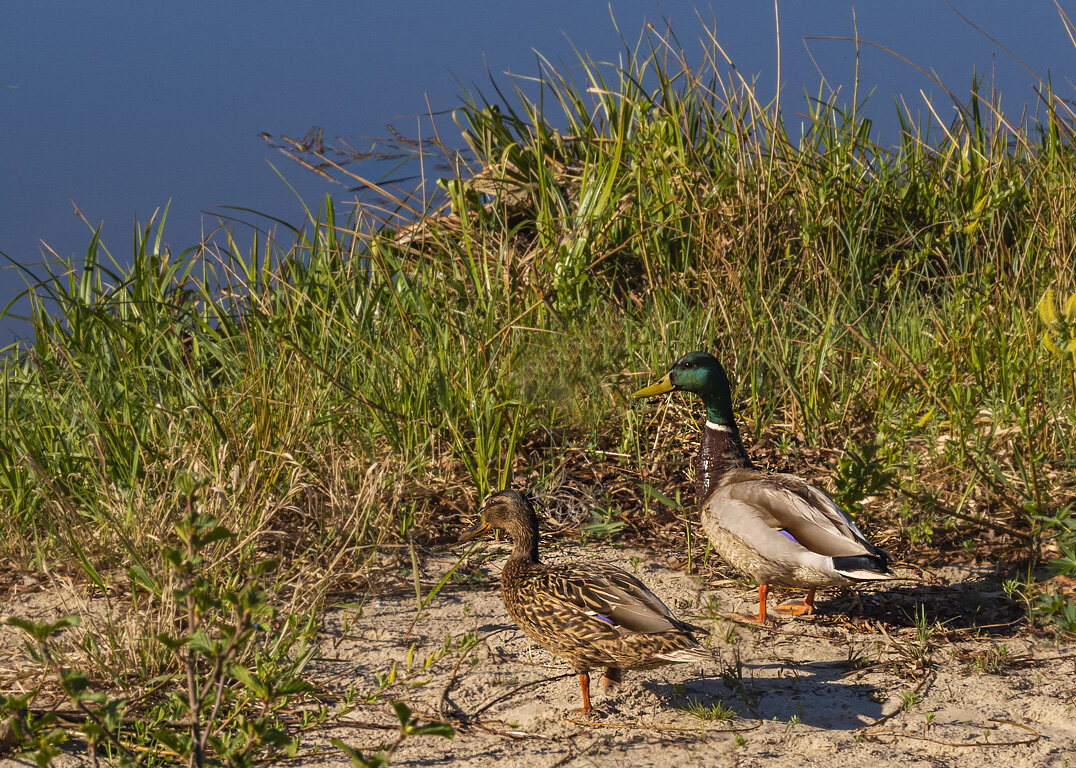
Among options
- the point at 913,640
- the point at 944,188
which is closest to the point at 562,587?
the point at 913,640

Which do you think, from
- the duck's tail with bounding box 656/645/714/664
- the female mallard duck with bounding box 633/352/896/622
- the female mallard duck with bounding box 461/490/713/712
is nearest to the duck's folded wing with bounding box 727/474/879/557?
the female mallard duck with bounding box 633/352/896/622

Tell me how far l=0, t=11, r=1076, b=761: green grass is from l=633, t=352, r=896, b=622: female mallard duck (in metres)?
0.40

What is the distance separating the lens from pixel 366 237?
6301 millimetres

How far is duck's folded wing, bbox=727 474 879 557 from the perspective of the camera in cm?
384

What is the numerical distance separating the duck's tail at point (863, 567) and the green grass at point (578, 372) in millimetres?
477

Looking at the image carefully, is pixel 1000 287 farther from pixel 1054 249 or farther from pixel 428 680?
pixel 428 680

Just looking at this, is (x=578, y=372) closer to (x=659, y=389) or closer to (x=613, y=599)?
(x=659, y=389)

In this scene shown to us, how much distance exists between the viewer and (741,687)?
3.53 metres

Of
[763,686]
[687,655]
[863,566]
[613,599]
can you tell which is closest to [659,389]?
[863,566]

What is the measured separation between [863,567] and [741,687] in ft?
2.28

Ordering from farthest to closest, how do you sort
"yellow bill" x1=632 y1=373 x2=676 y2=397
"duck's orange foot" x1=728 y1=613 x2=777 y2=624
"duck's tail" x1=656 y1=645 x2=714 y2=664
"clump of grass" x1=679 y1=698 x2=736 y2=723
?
"yellow bill" x1=632 y1=373 x2=676 y2=397
"duck's orange foot" x1=728 y1=613 x2=777 y2=624
"clump of grass" x1=679 y1=698 x2=736 y2=723
"duck's tail" x1=656 y1=645 x2=714 y2=664

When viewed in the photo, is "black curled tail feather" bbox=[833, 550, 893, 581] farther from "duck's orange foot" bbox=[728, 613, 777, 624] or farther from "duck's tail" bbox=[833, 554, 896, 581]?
"duck's orange foot" bbox=[728, 613, 777, 624]

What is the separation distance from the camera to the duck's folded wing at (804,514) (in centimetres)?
384

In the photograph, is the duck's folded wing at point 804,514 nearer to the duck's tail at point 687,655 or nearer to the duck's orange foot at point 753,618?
the duck's orange foot at point 753,618
